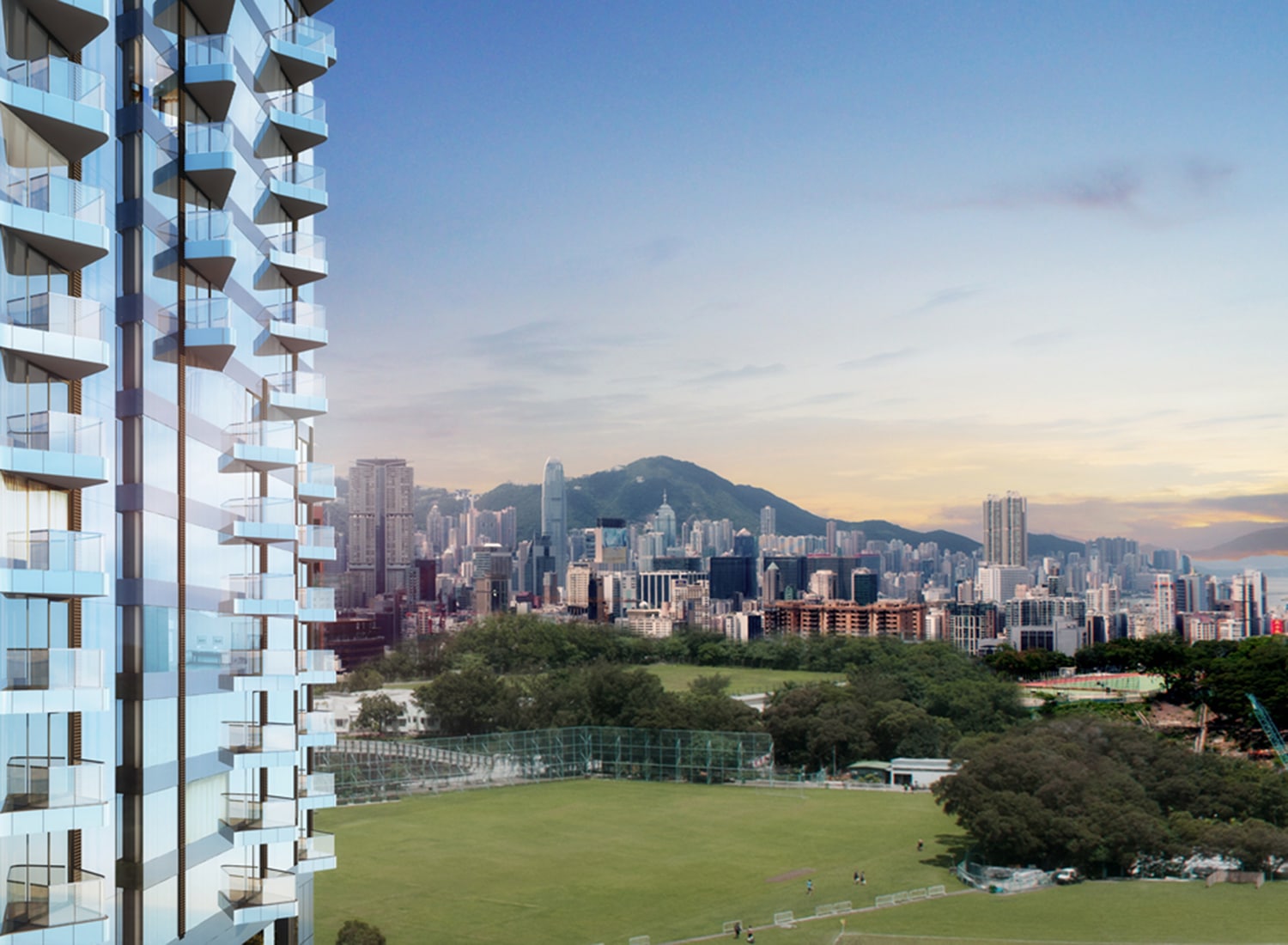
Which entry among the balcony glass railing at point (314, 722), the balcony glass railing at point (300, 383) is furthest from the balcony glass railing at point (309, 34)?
the balcony glass railing at point (314, 722)

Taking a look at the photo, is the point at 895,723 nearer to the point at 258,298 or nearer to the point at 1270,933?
the point at 1270,933

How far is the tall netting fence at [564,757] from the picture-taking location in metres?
41.3

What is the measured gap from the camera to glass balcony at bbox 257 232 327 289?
531 inches

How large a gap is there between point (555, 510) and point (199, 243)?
490 feet

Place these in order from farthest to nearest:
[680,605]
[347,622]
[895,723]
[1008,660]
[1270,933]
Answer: [680,605] < [347,622] < [1008,660] < [895,723] < [1270,933]

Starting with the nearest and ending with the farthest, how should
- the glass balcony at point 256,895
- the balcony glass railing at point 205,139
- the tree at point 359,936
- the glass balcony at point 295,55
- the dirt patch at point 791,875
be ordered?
the balcony glass railing at point 205,139 → the glass balcony at point 256,895 → the glass balcony at point 295,55 → the tree at point 359,936 → the dirt patch at point 791,875

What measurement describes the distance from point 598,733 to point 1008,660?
91.7 feet

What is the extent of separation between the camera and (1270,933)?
23.1 m

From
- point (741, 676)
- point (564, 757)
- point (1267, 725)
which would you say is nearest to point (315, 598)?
point (564, 757)

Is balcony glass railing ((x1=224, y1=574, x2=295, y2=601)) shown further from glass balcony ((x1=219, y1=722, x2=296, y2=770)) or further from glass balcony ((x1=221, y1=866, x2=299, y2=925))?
glass balcony ((x1=221, y1=866, x2=299, y2=925))

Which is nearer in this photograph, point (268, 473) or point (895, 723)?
point (268, 473)

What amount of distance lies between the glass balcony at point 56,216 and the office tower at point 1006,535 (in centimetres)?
15444

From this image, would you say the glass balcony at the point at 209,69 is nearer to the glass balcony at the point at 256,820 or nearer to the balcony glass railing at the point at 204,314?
the balcony glass railing at the point at 204,314

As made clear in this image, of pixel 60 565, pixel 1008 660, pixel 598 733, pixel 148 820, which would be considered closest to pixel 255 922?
pixel 148 820
